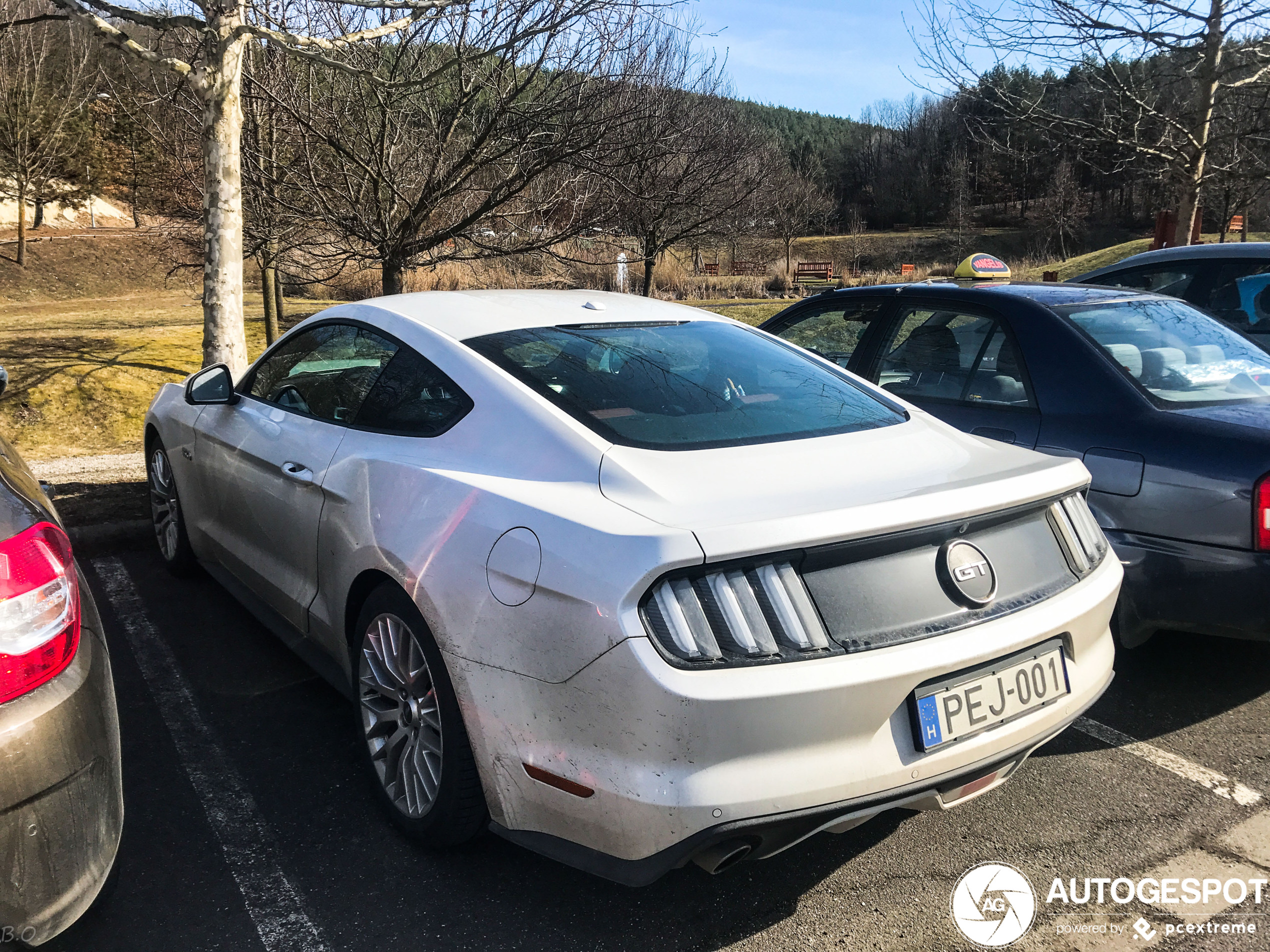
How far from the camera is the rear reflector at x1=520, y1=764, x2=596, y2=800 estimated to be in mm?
2109

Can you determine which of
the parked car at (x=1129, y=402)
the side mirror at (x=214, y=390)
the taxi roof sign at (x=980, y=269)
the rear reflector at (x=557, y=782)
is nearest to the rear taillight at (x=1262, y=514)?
the parked car at (x=1129, y=402)

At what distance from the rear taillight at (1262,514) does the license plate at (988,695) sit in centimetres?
131

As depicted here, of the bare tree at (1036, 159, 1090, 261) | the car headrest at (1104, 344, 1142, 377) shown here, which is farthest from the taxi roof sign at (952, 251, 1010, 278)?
the bare tree at (1036, 159, 1090, 261)

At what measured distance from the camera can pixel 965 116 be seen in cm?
1252

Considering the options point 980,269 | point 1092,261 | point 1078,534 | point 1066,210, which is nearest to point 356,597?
point 1078,534

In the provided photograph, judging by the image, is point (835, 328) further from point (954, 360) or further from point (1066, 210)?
point (1066, 210)

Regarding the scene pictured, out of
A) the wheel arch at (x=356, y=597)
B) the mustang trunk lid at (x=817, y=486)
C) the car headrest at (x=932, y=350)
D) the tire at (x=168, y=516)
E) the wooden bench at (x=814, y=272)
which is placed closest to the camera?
the mustang trunk lid at (x=817, y=486)

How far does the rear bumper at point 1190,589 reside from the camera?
3.27 m

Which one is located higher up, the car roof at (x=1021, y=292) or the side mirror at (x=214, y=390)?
the car roof at (x=1021, y=292)

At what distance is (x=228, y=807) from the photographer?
9.54 feet

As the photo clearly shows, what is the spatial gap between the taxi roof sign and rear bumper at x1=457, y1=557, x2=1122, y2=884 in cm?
914

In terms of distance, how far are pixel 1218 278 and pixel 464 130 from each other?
602 centimetres

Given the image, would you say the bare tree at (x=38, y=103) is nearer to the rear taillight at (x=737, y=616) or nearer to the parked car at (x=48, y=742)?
the parked car at (x=48, y=742)

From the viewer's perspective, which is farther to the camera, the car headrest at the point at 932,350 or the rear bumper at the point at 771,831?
the car headrest at the point at 932,350
